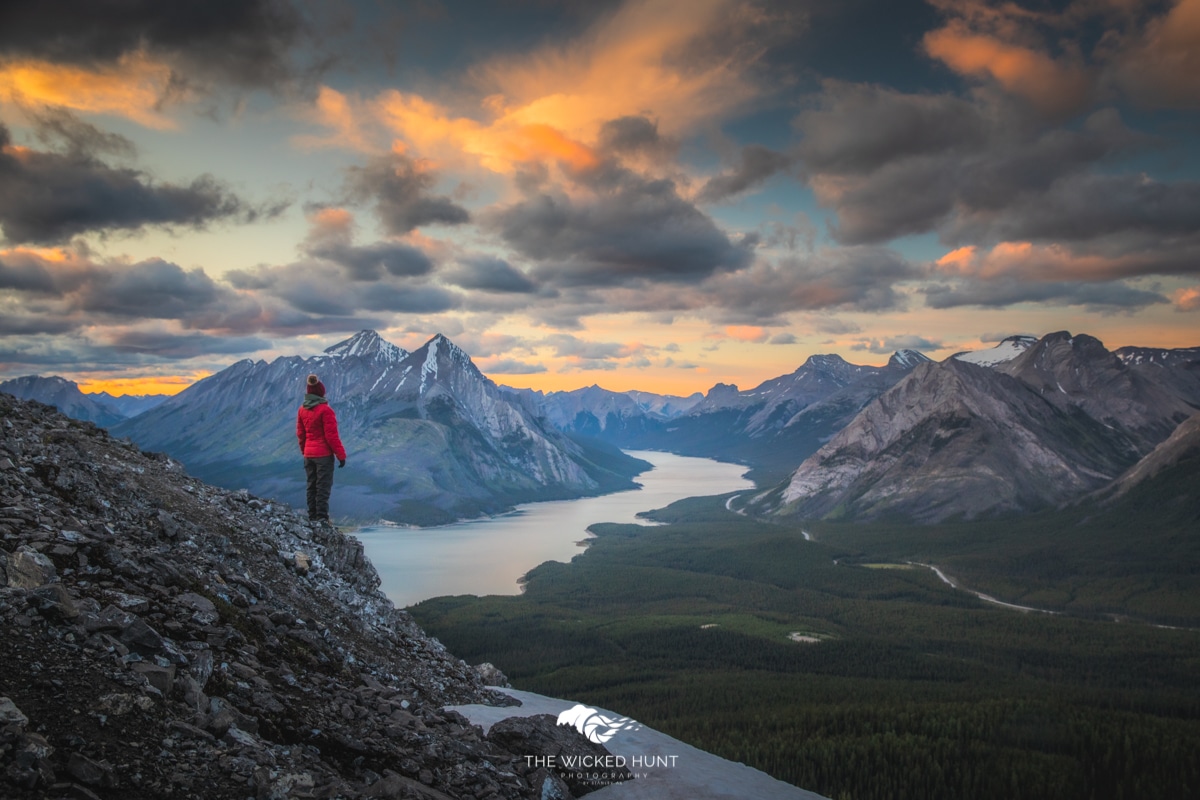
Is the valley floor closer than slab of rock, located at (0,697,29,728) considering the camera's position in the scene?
No

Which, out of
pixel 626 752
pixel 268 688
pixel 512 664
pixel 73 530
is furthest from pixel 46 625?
pixel 512 664

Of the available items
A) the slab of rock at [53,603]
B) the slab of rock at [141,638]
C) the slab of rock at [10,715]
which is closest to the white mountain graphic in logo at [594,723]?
the slab of rock at [141,638]

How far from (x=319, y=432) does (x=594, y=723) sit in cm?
1834

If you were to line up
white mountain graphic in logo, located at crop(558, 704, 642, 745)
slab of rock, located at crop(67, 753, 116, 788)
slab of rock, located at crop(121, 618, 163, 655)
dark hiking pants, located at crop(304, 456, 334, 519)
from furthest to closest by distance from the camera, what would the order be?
dark hiking pants, located at crop(304, 456, 334, 519) < white mountain graphic in logo, located at crop(558, 704, 642, 745) < slab of rock, located at crop(121, 618, 163, 655) < slab of rock, located at crop(67, 753, 116, 788)

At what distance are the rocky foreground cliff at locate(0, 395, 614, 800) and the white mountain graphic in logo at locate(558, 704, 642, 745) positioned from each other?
385cm

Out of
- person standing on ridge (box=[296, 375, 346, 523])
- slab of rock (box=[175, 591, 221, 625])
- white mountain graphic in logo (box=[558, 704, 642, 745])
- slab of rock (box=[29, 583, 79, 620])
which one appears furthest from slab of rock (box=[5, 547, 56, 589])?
white mountain graphic in logo (box=[558, 704, 642, 745])

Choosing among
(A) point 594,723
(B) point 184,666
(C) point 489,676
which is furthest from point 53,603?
(C) point 489,676

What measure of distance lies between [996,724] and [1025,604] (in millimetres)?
139556

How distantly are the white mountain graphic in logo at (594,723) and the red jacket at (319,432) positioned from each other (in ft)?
51.3

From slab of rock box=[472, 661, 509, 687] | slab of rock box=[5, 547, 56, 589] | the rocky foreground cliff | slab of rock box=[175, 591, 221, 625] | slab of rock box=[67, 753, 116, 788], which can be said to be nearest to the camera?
slab of rock box=[67, 753, 116, 788]

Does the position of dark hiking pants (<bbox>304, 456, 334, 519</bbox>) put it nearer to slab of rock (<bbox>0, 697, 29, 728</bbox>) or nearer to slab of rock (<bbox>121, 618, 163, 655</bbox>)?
slab of rock (<bbox>121, 618, 163, 655</bbox>)

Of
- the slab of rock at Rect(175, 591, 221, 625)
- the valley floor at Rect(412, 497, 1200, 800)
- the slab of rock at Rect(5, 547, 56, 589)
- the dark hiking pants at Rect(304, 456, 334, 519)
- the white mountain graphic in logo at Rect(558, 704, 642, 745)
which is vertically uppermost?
the dark hiking pants at Rect(304, 456, 334, 519)

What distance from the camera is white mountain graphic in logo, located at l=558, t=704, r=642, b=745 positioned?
984 inches

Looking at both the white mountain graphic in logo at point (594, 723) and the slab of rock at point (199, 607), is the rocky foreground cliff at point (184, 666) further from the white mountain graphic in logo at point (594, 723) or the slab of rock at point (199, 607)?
the white mountain graphic in logo at point (594, 723)
